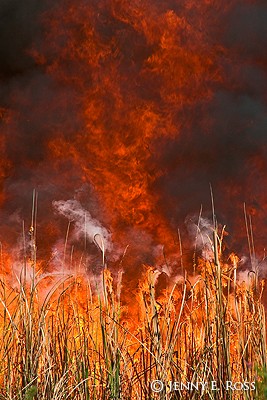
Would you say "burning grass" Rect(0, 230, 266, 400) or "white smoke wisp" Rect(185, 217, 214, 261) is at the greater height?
"white smoke wisp" Rect(185, 217, 214, 261)

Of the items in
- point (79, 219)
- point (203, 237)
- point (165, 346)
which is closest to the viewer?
point (165, 346)

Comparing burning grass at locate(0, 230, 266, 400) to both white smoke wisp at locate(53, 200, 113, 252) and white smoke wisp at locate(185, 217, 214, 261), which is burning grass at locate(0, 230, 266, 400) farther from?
white smoke wisp at locate(53, 200, 113, 252)

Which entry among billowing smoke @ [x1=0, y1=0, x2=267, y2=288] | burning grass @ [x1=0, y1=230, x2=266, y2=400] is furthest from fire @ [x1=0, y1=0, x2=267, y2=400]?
burning grass @ [x1=0, y1=230, x2=266, y2=400]

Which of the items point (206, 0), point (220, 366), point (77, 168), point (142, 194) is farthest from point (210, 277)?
point (206, 0)

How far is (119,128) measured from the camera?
991cm

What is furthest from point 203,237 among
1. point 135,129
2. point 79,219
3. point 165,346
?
point 135,129

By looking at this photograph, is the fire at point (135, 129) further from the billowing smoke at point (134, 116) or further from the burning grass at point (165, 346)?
the burning grass at point (165, 346)

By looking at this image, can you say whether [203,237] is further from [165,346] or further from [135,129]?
[135,129]

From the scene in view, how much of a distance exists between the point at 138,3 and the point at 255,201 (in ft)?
12.6

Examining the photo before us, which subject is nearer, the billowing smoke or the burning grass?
the burning grass

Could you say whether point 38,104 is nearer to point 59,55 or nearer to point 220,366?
point 59,55

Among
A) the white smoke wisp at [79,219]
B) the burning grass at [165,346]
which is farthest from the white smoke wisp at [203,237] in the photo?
the white smoke wisp at [79,219]

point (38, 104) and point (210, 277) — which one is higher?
point (38, 104)

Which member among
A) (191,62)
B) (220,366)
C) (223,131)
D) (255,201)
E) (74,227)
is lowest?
(220,366)
